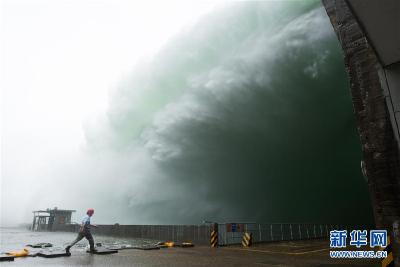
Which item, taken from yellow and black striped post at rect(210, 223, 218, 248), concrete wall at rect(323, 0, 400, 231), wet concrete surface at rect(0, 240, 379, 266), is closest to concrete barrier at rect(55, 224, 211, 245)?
yellow and black striped post at rect(210, 223, 218, 248)

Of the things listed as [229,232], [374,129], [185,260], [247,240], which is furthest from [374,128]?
[229,232]

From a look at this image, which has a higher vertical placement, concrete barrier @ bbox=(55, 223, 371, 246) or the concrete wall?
the concrete wall

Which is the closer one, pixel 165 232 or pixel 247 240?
pixel 247 240

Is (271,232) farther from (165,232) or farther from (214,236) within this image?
(165,232)

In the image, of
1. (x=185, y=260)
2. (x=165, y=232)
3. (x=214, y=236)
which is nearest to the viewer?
(x=185, y=260)

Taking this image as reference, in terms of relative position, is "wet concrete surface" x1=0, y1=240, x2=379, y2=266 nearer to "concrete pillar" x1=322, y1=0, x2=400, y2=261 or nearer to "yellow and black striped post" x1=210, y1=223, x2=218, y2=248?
"concrete pillar" x1=322, y1=0, x2=400, y2=261

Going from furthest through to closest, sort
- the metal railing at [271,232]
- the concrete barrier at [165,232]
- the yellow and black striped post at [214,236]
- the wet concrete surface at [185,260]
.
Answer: the concrete barrier at [165,232], the metal railing at [271,232], the yellow and black striped post at [214,236], the wet concrete surface at [185,260]

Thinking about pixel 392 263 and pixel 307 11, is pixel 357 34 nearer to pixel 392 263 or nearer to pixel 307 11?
pixel 392 263

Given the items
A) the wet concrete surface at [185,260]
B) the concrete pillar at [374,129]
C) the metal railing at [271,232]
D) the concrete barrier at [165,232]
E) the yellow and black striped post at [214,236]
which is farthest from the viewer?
the concrete barrier at [165,232]

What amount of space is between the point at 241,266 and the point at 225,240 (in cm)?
867

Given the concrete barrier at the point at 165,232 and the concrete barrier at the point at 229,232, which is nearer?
the concrete barrier at the point at 229,232

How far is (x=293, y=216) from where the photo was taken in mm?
36906

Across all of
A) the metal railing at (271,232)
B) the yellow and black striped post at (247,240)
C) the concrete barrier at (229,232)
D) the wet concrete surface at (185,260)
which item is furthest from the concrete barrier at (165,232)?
the wet concrete surface at (185,260)

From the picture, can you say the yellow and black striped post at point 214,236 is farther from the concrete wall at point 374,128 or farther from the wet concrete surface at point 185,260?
the concrete wall at point 374,128
